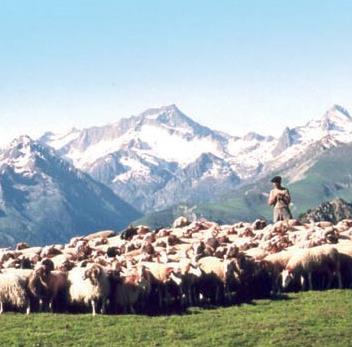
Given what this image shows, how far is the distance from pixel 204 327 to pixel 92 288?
661 cm

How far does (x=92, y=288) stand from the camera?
36.6 m

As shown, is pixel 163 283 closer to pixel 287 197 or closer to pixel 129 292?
pixel 129 292

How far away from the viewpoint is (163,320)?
34844 millimetres

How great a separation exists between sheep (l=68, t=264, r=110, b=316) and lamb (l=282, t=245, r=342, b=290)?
410 inches

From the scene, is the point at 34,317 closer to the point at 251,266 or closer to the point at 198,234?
the point at 251,266

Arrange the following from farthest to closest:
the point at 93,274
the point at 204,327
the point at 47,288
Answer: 1. the point at 47,288
2. the point at 93,274
3. the point at 204,327

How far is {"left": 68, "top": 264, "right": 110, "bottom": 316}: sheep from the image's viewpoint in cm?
3650

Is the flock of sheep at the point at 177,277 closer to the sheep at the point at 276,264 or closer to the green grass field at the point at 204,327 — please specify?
the sheep at the point at 276,264

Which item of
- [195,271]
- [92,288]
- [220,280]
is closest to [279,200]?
[220,280]

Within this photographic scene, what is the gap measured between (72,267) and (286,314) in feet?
44.4

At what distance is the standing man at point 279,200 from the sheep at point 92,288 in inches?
1019

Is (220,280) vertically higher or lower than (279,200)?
lower

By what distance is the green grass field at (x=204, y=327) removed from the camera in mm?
31625

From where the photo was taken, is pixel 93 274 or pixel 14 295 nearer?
pixel 93 274
